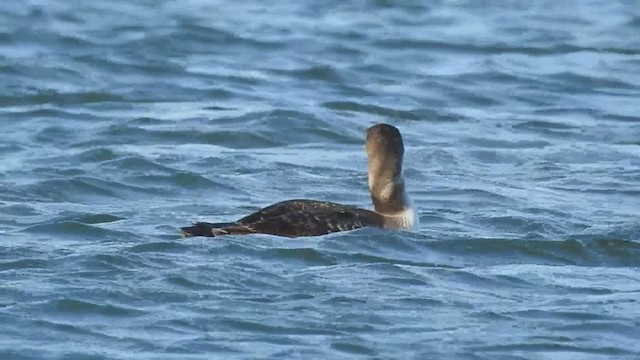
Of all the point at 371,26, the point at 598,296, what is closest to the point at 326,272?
the point at 598,296

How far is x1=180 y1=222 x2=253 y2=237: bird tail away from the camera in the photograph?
12.1m

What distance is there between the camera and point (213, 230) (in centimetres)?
1210

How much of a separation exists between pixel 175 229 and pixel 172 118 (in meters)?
5.57

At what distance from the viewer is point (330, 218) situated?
12523 millimetres

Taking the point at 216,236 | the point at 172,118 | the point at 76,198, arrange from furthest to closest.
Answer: the point at 172,118 → the point at 76,198 → the point at 216,236

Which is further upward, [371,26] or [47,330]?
[371,26]

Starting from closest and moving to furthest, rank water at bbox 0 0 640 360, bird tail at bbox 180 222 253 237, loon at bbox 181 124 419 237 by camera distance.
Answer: water at bbox 0 0 640 360, bird tail at bbox 180 222 253 237, loon at bbox 181 124 419 237

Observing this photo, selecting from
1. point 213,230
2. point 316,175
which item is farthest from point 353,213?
point 316,175

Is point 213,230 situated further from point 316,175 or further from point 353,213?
point 316,175

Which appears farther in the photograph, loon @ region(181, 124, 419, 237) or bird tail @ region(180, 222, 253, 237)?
loon @ region(181, 124, 419, 237)

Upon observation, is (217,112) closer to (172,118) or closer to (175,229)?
(172,118)

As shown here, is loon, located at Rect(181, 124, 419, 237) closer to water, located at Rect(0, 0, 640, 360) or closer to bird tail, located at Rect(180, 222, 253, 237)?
bird tail, located at Rect(180, 222, 253, 237)

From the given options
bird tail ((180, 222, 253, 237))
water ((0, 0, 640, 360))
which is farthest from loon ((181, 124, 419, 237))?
water ((0, 0, 640, 360))

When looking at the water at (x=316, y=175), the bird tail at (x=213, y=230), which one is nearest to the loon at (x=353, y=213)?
the bird tail at (x=213, y=230)
